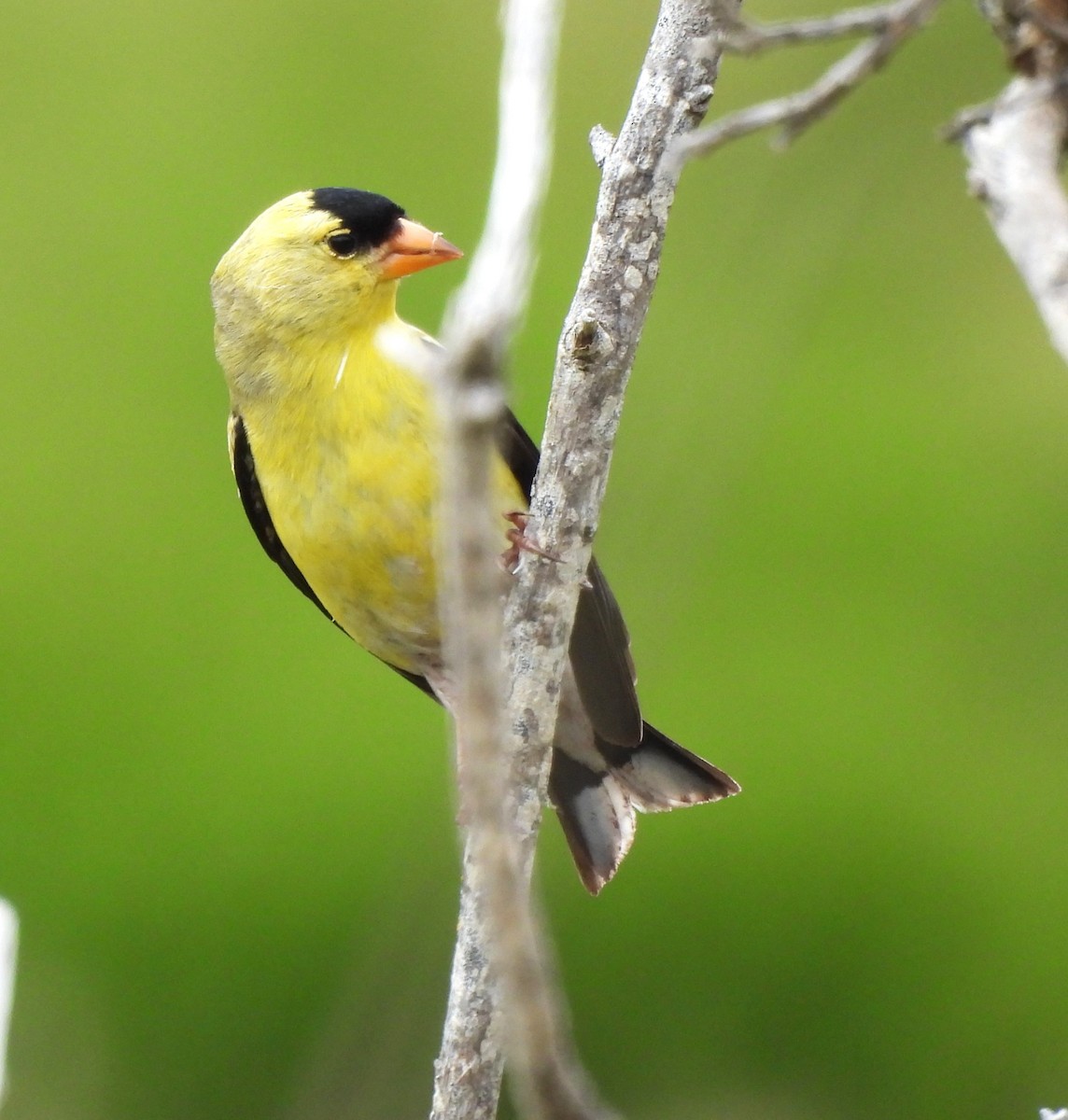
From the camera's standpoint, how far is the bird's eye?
2088 millimetres

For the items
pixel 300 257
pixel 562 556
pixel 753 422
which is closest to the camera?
pixel 562 556

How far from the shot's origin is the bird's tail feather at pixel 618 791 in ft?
6.91

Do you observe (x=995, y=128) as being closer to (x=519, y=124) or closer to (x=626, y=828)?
(x=519, y=124)

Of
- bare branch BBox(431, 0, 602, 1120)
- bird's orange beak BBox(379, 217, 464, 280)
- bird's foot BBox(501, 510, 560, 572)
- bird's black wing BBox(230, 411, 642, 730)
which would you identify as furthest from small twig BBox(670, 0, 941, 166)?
bird's orange beak BBox(379, 217, 464, 280)

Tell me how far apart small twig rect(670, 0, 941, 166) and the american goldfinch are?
1.15 m

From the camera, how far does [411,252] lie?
207 centimetres

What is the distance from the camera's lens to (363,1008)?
1.85 m

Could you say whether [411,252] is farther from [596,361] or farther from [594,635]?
[596,361]

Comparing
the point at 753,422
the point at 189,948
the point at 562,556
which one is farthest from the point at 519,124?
the point at 753,422

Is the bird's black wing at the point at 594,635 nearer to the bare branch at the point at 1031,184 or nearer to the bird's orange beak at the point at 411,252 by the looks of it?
the bird's orange beak at the point at 411,252

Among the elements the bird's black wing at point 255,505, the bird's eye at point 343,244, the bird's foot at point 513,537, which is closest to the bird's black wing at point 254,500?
the bird's black wing at point 255,505

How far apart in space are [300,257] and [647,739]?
84 centimetres

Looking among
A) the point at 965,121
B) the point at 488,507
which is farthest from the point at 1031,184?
the point at 488,507

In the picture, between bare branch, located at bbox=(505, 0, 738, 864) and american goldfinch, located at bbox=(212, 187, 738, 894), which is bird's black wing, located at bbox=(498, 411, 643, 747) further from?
bare branch, located at bbox=(505, 0, 738, 864)
